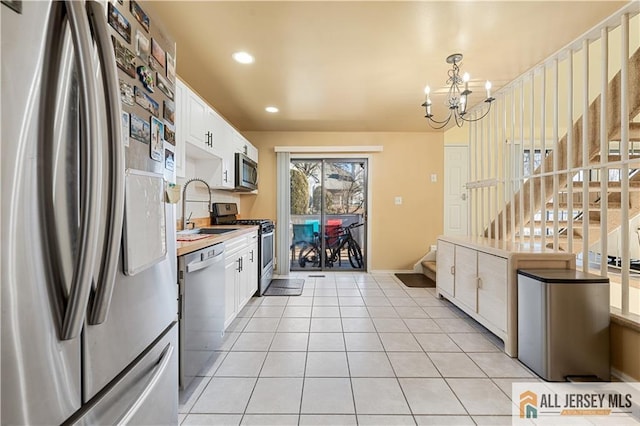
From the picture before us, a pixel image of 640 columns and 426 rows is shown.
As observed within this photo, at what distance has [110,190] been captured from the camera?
0.77 m

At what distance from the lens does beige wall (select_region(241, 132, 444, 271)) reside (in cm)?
493

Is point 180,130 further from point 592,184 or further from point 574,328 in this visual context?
point 592,184

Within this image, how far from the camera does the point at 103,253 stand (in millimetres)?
764

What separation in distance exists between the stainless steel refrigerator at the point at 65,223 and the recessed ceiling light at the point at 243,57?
5.21 feet

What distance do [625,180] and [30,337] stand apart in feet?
9.58

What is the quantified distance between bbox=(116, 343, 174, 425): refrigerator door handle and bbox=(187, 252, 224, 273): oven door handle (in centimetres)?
46

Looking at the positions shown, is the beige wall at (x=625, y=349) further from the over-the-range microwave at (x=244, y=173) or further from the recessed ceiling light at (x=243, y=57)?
the over-the-range microwave at (x=244, y=173)

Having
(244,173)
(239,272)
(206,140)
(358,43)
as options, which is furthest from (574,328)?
(244,173)

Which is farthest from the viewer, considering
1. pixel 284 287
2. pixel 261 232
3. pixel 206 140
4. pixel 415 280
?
pixel 415 280

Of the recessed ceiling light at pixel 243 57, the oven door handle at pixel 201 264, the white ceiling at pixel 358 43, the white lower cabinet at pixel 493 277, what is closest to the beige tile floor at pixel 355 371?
the white lower cabinet at pixel 493 277

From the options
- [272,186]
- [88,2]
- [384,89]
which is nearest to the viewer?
[88,2]

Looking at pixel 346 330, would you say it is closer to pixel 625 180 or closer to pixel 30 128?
pixel 625 180

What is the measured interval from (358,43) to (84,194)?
2.20 m

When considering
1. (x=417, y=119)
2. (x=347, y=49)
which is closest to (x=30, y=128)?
(x=347, y=49)
